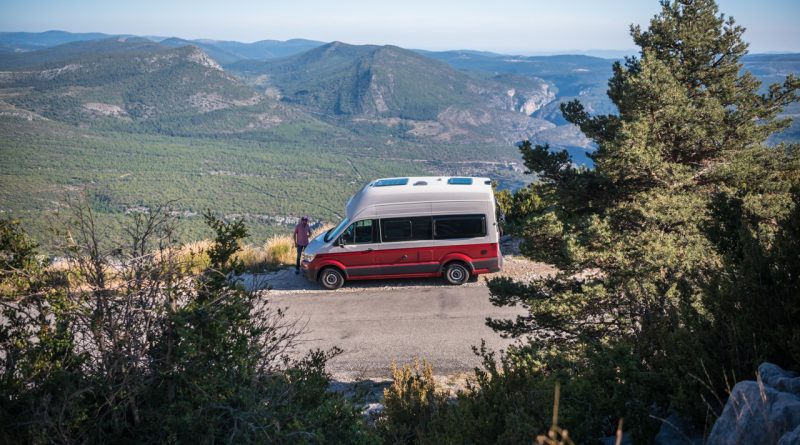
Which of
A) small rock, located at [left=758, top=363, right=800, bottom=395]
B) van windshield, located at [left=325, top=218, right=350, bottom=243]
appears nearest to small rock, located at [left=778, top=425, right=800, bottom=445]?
small rock, located at [left=758, top=363, right=800, bottom=395]

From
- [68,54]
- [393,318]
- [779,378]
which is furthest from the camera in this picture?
[68,54]

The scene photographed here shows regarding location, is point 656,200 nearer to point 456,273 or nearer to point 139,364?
point 139,364

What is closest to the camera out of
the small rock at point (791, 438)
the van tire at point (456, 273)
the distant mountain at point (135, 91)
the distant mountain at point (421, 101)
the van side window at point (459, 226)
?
the small rock at point (791, 438)

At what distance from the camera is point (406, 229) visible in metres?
13.4

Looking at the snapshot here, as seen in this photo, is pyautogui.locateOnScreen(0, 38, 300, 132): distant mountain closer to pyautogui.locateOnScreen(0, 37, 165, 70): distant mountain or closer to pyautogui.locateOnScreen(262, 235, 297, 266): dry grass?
pyautogui.locateOnScreen(0, 37, 165, 70): distant mountain

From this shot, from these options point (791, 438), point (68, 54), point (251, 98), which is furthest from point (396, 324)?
point (68, 54)

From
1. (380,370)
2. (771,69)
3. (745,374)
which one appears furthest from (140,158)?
(771,69)

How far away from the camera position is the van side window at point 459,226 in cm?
1321

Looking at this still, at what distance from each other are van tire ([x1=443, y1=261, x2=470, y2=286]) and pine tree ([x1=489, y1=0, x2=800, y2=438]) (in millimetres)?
5066

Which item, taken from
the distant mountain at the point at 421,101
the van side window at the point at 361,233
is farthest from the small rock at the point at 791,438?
the distant mountain at the point at 421,101

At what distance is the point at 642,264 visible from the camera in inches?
271

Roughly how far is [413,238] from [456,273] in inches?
52.0

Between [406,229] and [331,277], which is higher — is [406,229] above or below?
above

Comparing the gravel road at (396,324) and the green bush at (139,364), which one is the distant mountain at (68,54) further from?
the green bush at (139,364)
